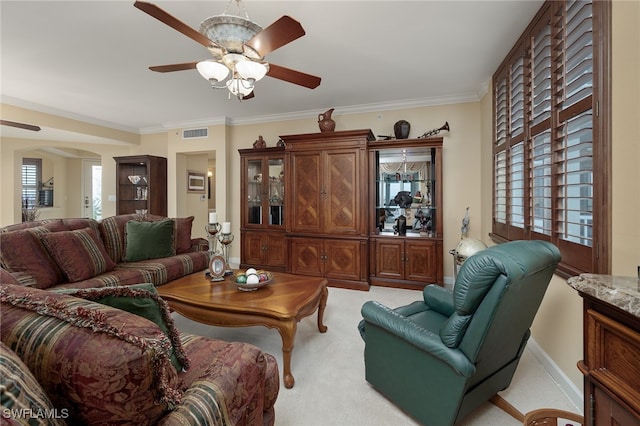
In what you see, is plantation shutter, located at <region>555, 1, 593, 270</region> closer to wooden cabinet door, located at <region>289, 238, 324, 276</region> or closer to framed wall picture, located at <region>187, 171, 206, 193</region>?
wooden cabinet door, located at <region>289, 238, 324, 276</region>

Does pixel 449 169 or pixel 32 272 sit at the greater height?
pixel 449 169

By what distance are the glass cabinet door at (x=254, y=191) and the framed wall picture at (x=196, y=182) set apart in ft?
6.15

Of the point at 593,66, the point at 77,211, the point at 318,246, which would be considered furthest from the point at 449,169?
the point at 77,211

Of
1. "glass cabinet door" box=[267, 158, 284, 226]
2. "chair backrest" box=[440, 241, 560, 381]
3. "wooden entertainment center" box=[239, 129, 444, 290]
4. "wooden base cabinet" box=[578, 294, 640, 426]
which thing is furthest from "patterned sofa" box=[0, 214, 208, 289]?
"wooden base cabinet" box=[578, 294, 640, 426]

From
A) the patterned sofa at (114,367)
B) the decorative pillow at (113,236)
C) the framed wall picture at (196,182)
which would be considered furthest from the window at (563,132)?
the framed wall picture at (196,182)

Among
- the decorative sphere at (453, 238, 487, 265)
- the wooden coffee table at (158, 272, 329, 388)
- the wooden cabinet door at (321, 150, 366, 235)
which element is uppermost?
the wooden cabinet door at (321, 150, 366, 235)

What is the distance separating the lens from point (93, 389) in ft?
1.95

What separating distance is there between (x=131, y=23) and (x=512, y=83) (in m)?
3.45

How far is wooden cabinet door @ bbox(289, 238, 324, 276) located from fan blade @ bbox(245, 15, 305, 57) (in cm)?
266

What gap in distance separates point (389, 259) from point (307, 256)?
3.85ft

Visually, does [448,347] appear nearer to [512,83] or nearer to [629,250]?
[629,250]

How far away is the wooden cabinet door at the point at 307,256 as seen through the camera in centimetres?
403

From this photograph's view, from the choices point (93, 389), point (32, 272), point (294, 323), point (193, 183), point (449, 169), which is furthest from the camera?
point (193, 183)

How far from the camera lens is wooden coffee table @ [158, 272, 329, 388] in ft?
5.99
